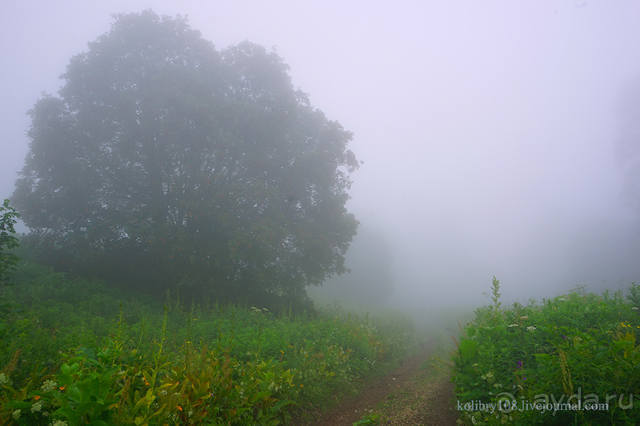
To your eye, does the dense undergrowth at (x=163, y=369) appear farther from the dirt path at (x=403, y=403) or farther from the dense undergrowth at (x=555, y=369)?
the dense undergrowth at (x=555, y=369)

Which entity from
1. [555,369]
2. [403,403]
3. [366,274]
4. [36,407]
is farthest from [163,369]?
[366,274]

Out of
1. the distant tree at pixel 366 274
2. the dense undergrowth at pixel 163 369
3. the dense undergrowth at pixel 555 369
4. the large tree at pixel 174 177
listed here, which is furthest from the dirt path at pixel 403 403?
the distant tree at pixel 366 274

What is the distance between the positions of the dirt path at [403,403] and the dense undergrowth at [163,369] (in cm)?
43

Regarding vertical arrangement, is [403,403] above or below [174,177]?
below

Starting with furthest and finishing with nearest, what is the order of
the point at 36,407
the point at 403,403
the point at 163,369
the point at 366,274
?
the point at 366,274, the point at 403,403, the point at 163,369, the point at 36,407

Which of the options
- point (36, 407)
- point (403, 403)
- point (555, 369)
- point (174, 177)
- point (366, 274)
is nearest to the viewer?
point (36, 407)

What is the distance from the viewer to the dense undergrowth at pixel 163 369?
2.71 meters

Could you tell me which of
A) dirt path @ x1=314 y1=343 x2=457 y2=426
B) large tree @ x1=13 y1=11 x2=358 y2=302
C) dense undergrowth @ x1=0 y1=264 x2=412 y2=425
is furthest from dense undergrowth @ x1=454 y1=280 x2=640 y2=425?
large tree @ x1=13 y1=11 x2=358 y2=302

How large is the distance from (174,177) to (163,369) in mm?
11051

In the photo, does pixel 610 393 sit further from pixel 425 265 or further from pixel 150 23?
pixel 425 265

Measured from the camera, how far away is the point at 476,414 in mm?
3715

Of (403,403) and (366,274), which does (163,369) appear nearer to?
(403,403)

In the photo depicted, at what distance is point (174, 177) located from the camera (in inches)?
525

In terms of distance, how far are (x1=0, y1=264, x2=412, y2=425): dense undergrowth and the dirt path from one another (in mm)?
427
